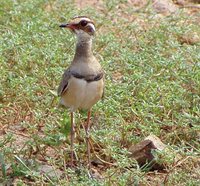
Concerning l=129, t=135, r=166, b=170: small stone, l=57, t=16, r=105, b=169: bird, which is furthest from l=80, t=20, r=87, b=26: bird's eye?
l=129, t=135, r=166, b=170: small stone

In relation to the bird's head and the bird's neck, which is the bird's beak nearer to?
the bird's head

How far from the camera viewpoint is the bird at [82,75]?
4.89m

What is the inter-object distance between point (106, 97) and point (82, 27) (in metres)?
0.93

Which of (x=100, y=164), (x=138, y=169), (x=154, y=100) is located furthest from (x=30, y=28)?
(x=138, y=169)

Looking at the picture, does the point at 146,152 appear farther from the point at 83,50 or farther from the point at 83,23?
the point at 83,23

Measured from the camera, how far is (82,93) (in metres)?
4.89

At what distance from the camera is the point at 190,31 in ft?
24.4

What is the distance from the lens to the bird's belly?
4883 millimetres

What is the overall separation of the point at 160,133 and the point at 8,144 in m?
1.07

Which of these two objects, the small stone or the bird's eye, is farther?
the small stone

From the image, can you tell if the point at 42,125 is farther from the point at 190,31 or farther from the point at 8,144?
the point at 190,31

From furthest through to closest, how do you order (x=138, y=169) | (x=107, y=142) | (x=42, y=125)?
(x=42, y=125) < (x=107, y=142) < (x=138, y=169)

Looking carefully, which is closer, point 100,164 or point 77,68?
point 77,68

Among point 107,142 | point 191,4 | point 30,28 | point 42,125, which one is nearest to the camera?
point 107,142
